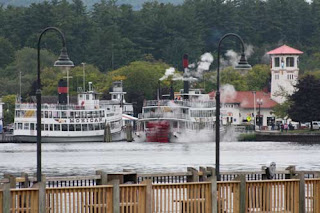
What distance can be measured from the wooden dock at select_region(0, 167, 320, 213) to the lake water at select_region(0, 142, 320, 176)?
148ft

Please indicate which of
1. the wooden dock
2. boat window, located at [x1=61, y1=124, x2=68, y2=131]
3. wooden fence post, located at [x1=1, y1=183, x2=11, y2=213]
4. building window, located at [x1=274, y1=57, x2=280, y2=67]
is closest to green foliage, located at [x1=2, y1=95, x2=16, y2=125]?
boat window, located at [x1=61, y1=124, x2=68, y2=131]

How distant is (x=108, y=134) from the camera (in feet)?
497

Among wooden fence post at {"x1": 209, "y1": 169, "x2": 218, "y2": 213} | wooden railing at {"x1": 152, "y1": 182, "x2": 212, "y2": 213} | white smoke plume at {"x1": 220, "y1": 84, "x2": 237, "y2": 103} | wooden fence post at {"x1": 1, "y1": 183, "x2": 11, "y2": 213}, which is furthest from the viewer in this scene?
white smoke plume at {"x1": 220, "y1": 84, "x2": 237, "y2": 103}

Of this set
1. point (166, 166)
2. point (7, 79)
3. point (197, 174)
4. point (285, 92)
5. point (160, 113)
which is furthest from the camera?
point (7, 79)

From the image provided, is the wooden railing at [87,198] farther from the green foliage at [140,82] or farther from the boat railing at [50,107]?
the green foliage at [140,82]

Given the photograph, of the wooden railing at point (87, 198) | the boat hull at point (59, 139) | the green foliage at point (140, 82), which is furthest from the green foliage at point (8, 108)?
the wooden railing at point (87, 198)

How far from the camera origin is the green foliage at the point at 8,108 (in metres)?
178

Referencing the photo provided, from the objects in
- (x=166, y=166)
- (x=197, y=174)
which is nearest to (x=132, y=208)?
(x=197, y=174)

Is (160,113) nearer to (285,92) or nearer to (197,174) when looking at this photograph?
(285,92)

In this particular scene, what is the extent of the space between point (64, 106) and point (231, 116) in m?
37.3

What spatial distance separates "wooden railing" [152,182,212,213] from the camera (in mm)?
31578

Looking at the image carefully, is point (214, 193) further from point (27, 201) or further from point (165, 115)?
point (165, 115)

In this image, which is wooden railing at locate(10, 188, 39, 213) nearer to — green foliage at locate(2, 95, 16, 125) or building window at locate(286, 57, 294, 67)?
green foliage at locate(2, 95, 16, 125)

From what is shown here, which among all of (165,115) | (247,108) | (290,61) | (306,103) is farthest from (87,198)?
(290,61)
